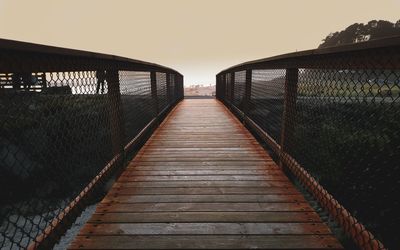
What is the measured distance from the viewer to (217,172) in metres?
3.69

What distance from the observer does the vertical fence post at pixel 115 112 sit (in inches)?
132

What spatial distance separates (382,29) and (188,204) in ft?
248

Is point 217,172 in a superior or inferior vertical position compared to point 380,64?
inferior

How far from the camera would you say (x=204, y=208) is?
276 centimetres

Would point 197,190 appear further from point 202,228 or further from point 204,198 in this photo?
point 202,228

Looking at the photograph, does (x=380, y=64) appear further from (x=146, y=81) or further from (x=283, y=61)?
(x=146, y=81)

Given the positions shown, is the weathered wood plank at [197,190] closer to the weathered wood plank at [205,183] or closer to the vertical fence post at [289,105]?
the weathered wood plank at [205,183]

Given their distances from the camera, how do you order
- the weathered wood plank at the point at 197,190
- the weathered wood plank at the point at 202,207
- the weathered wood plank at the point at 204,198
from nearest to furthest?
the weathered wood plank at the point at 202,207 < the weathered wood plank at the point at 204,198 < the weathered wood plank at the point at 197,190

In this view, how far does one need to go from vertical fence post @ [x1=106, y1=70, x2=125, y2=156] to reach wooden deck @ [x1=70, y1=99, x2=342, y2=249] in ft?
1.23

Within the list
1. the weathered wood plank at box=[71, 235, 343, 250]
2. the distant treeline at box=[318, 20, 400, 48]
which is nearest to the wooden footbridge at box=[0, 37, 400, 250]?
the weathered wood plank at box=[71, 235, 343, 250]

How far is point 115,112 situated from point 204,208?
158cm

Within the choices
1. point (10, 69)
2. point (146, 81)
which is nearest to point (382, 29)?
point (146, 81)

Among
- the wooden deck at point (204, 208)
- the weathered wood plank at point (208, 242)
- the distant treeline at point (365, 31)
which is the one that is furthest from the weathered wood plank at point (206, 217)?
the distant treeline at point (365, 31)

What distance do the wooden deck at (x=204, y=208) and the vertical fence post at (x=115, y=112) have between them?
0.38m
